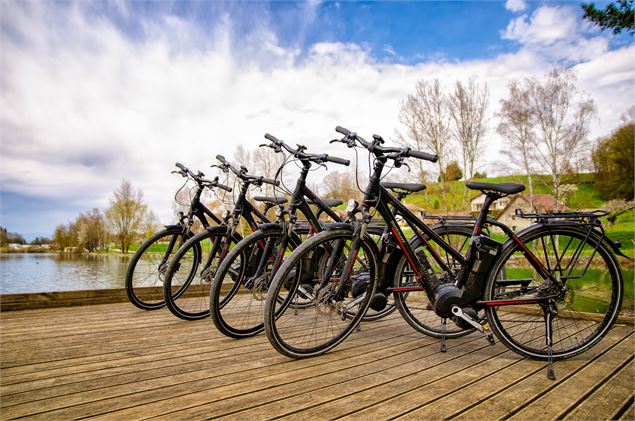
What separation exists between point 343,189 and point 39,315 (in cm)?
2584

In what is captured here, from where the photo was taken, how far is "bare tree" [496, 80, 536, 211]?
708 inches

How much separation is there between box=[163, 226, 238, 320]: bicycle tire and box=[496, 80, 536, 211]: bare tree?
17.8m

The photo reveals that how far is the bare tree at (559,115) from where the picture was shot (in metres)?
17.6

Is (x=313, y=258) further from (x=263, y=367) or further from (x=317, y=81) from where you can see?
(x=317, y=81)

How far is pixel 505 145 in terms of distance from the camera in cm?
1902

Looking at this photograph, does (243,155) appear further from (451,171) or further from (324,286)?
(324,286)

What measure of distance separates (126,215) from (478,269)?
19.9 metres

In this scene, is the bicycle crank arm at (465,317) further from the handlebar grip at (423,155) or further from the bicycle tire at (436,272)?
the handlebar grip at (423,155)

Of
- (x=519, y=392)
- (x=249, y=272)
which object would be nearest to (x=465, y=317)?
(x=519, y=392)

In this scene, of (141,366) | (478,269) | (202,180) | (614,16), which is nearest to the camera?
(141,366)

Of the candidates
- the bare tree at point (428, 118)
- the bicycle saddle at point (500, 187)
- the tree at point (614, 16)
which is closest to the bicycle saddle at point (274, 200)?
the bicycle saddle at point (500, 187)

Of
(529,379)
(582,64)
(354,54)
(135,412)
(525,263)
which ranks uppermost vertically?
(582,64)

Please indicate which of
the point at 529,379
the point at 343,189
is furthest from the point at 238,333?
the point at 343,189

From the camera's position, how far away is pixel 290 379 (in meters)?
1.86
